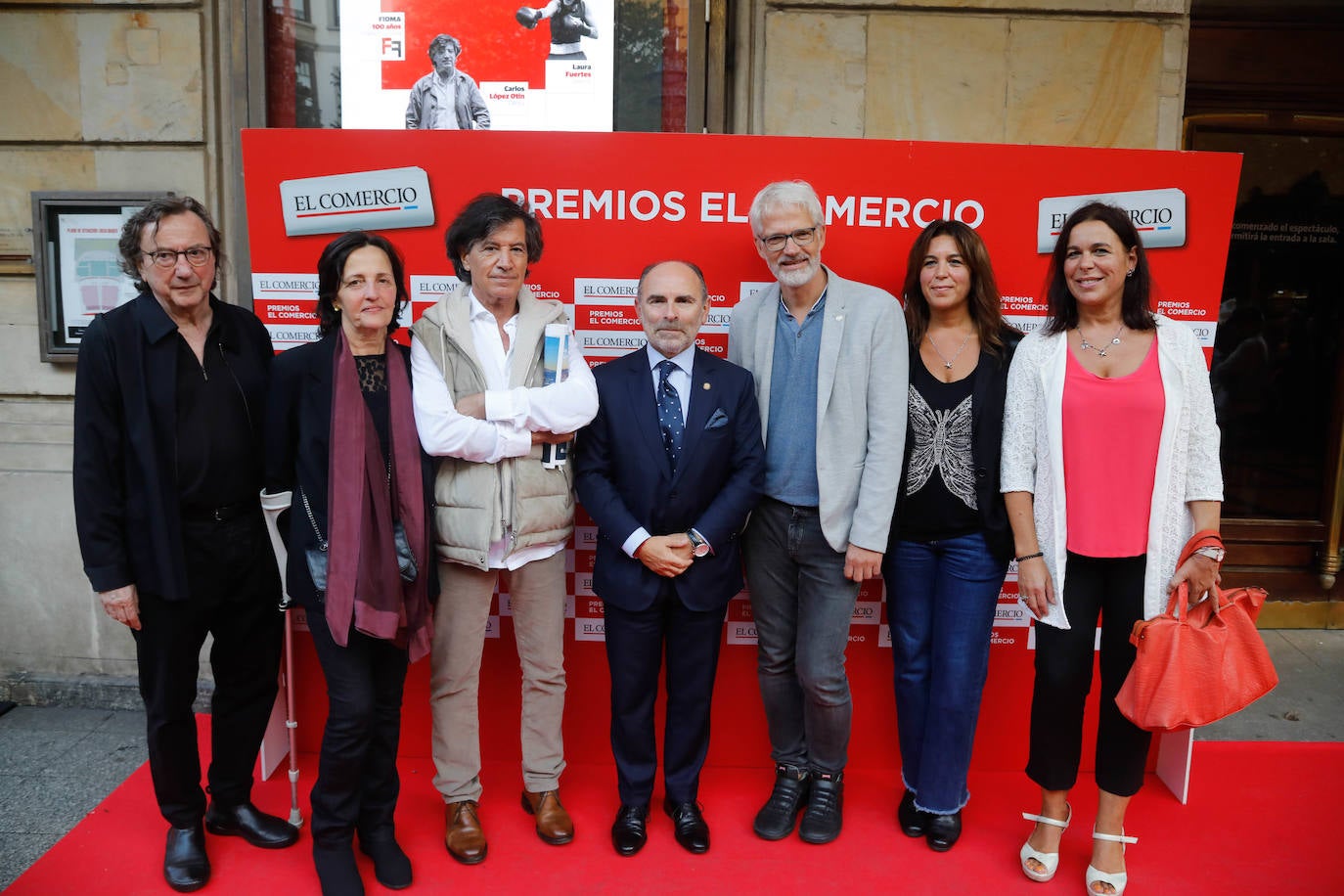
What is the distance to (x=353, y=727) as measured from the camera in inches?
98.9

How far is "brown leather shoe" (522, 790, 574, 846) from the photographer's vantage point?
9.62 feet

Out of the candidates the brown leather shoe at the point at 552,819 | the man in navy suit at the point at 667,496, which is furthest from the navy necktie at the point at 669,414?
the brown leather shoe at the point at 552,819

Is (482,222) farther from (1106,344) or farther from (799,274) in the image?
(1106,344)

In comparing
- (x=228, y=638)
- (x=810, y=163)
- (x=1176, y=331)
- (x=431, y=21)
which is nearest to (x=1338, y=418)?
(x=1176, y=331)

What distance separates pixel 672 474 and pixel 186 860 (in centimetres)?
188

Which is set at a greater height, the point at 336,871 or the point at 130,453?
the point at 130,453

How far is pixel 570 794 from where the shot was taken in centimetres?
327

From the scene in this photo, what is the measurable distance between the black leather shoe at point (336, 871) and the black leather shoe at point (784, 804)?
49.9 inches

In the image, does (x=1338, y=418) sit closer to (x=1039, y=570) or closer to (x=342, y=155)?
(x=1039, y=570)

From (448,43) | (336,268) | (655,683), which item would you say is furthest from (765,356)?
(448,43)

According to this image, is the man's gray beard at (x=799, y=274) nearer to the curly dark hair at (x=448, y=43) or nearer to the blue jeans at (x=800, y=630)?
the blue jeans at (x=800, y=630)

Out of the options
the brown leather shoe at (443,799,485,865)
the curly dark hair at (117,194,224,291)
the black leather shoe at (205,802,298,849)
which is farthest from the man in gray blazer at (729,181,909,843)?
the curly dark hair at (117,194,224,291)

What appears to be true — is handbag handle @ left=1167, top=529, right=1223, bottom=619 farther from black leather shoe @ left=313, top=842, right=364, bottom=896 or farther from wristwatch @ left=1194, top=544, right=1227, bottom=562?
black leather shoe @ left=313, top=842, right=364, bottom=896

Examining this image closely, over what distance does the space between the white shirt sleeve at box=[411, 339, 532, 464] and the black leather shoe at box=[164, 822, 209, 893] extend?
1.42 m
